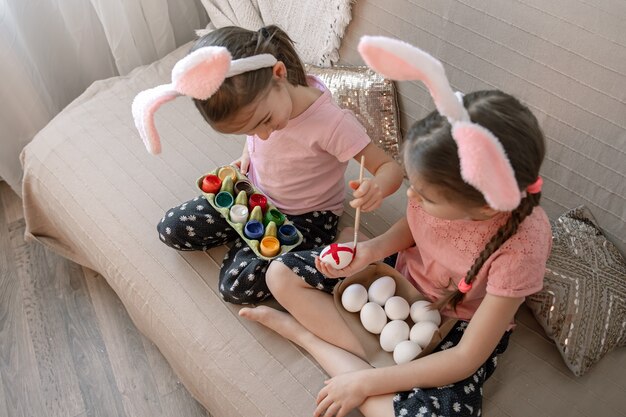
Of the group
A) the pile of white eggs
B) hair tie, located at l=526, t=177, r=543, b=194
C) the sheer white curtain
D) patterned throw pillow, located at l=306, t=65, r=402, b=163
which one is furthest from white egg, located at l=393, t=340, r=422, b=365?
the sheer white curtain

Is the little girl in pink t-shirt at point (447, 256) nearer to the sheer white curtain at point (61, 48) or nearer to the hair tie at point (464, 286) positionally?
the hair tie at point (464, 286)

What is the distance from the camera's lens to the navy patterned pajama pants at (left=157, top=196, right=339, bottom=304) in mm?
1178

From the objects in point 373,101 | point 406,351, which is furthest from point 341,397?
point 373,101

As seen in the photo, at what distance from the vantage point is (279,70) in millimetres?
1062

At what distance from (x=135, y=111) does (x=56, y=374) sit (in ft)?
2.62

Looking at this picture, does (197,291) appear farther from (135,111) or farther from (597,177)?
(597,177)

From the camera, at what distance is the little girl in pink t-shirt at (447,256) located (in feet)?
2.52

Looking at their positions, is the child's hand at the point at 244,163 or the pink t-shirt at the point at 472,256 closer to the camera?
the pink t-shirt at the point at 472,256

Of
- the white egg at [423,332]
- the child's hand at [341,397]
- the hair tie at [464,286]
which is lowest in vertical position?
the child's hand at [341,397]

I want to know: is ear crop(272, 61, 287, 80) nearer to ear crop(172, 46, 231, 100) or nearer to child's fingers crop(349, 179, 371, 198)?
ear crop(172, 46, 231, 100)

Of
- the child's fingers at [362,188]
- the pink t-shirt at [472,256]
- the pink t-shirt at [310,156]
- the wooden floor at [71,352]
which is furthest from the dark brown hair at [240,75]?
the wooden floor at [71,352]

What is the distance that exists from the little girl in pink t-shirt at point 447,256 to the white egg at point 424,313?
3cm

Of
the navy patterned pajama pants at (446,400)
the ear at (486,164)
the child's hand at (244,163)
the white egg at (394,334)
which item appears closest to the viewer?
the ear at (486,164)

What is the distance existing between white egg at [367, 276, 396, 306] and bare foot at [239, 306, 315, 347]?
0.14 meters
